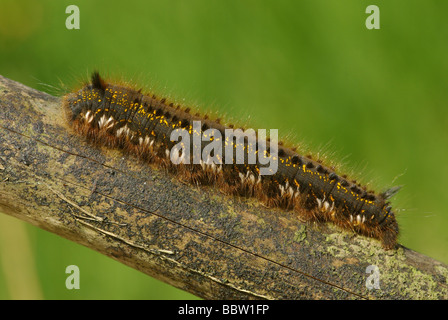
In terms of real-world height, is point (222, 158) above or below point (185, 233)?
above

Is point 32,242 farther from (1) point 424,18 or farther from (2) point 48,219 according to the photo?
(1) point 424,18

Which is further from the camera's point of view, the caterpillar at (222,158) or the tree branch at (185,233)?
the caterpillar at (222,158)

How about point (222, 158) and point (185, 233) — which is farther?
point (222, 158)

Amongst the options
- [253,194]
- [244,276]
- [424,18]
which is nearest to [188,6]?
[424,18]

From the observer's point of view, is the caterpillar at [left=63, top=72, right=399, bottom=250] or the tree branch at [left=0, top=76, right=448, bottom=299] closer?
the tree branch at [left=0, top=76, right=448, bottom=299]
